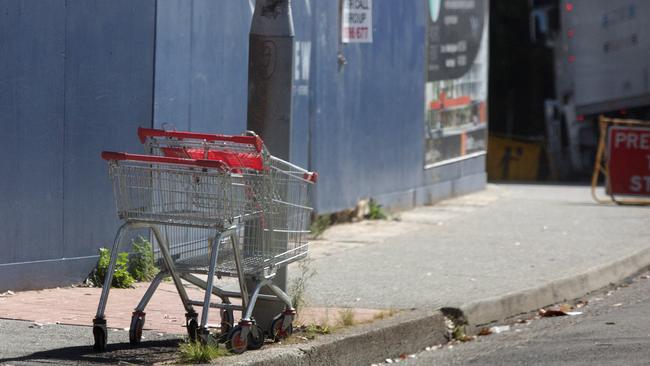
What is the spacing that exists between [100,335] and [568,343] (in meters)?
3.12

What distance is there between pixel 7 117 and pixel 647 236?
785 cm

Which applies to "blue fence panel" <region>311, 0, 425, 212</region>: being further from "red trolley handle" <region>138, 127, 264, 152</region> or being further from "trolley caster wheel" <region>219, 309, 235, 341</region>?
"red trolley handle" <region>138, 127, 264, 152</region>

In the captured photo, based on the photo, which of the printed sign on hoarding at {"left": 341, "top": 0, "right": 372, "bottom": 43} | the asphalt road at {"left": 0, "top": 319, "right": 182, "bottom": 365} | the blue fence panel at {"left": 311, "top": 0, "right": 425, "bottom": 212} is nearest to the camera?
the asphalt road at {"left": 0, "top": 319, "right": 182, "bottom": 365}

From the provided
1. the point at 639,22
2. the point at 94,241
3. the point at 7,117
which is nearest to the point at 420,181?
the point at 94,241

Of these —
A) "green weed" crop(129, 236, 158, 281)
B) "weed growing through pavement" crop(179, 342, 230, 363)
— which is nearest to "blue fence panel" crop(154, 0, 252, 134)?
"green weed" crop(129, 236, 158, 281)

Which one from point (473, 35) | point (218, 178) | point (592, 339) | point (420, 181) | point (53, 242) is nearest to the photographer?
point (218, 178)

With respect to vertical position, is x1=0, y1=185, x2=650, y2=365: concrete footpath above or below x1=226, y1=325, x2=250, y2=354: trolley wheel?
below

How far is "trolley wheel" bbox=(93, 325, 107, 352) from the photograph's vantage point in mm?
6094

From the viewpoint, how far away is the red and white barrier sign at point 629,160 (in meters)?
16.9

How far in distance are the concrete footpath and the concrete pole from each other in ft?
2.95

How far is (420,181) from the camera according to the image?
1555 cm

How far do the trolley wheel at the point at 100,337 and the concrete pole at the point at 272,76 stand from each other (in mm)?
1095

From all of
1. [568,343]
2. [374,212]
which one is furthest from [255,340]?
[374,212]

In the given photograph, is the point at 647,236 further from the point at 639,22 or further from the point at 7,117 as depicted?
the point at 639,22
